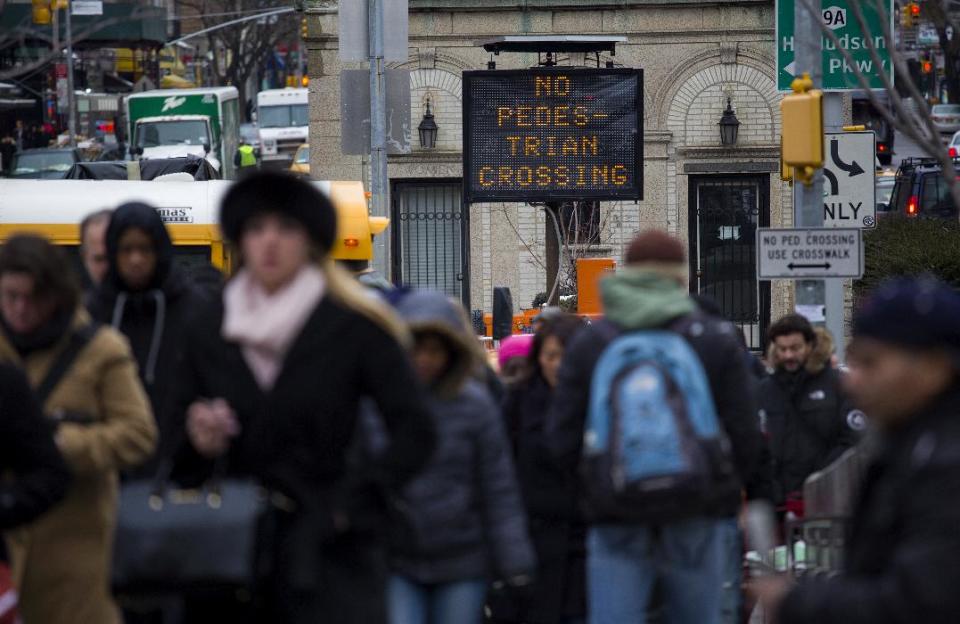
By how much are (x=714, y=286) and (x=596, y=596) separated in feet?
56.4

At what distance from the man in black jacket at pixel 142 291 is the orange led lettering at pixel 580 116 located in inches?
412

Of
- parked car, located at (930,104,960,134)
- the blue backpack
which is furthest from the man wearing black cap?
parked car, located at (930,104,960,134)

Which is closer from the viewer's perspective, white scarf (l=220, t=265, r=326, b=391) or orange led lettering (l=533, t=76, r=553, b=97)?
white scarf (l=220, t=265, r=326, b=391)

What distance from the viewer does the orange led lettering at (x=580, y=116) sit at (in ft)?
55.0

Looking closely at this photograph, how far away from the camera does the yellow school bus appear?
12.9 meters

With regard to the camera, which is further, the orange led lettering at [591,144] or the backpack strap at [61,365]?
the orange led lettering at [591,144]

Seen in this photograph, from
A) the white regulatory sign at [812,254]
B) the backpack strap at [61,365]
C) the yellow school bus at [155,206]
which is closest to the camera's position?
the backpack strap at [61,365]

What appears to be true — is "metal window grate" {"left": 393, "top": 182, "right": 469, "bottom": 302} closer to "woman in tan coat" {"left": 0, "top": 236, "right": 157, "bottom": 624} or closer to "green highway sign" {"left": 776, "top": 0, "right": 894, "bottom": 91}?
"green highway sign" {"left": 776, "top": 0, "right": 894, "bottom": 91}

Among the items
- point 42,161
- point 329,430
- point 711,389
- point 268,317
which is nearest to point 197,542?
point 329,430

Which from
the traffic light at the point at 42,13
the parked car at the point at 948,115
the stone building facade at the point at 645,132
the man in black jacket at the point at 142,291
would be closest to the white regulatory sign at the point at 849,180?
the man in black jacket at the point at 142,291

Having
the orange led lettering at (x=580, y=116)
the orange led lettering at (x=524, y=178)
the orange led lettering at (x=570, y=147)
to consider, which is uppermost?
the orange led lettering at (x=580, y=116)

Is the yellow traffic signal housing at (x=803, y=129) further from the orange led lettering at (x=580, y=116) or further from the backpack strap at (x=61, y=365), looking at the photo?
the backpack strap at (x=61, y=365)

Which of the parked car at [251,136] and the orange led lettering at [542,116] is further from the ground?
the parked car at [251,136]

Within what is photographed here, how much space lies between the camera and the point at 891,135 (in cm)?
6081
